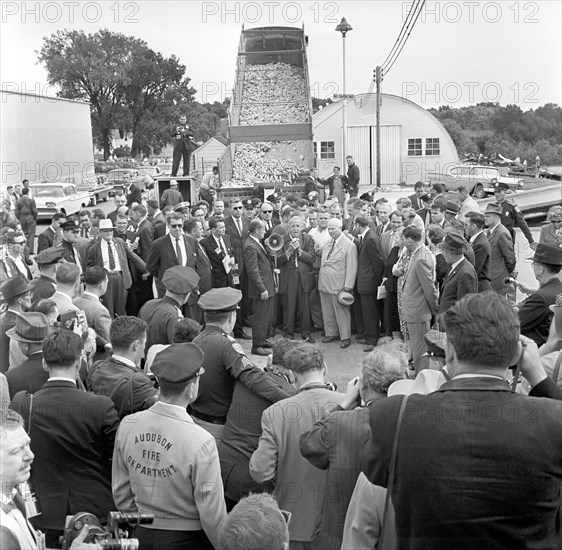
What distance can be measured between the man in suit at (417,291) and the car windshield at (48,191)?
19.0 m

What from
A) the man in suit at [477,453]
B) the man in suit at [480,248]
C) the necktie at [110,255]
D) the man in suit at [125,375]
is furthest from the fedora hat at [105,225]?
the man in suit at [477,453]

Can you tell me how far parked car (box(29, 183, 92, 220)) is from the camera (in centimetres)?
2338

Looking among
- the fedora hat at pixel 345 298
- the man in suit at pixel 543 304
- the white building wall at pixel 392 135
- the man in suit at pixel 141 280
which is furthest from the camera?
the white building wall at pixel 392 135

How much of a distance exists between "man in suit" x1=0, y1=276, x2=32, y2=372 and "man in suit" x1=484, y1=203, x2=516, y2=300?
6.27 meters

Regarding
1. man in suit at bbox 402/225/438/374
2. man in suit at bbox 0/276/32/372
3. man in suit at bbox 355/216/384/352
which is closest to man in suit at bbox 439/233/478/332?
man in suit at bbox 402/225/438/374

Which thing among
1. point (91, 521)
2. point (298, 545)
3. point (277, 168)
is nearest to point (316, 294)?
point (298, 545)

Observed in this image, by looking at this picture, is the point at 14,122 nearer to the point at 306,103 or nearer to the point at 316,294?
the point at 306,103

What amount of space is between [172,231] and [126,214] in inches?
86.6

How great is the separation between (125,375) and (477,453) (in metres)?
2.58

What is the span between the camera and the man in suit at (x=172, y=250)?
914 cm

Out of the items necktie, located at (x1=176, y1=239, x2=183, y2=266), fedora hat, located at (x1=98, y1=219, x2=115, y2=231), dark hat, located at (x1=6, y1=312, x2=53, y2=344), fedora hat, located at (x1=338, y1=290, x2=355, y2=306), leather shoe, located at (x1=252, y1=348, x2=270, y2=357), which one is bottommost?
leather shoe, located at (x1=252, y1=348, x2=270, y2=357)

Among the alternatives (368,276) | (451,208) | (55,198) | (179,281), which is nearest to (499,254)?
(451,208)

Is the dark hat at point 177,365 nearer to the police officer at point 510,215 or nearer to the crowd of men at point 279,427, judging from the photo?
the crowd of men at point 279,427

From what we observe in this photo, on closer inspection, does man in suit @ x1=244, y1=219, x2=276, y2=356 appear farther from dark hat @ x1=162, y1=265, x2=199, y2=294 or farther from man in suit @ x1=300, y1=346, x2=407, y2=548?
man in suit @ x1=300, y1=346, x2=407, y2=548
